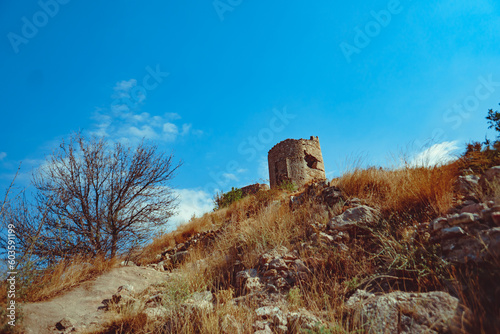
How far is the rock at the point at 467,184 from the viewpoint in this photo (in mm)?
3838

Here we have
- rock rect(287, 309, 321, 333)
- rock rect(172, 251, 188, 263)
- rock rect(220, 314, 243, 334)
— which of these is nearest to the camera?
rock rect(287, 309, 321, 333)

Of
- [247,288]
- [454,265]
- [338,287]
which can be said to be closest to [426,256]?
[454,265]

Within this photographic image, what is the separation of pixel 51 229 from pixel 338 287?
6691mm

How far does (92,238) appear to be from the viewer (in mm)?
6836

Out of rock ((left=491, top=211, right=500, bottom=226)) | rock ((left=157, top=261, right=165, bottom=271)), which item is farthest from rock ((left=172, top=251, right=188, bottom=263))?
rock ((left=491, top=211, right=500, bottom=226))

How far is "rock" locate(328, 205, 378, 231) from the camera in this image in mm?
4145

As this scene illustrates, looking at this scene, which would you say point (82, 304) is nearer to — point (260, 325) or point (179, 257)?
point (179, 257)

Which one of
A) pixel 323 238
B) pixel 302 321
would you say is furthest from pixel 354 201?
pixel 302 321

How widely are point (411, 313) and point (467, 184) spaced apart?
8.76 ft

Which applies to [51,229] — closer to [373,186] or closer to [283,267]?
[283,267]

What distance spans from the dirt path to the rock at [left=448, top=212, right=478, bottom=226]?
15.3 feet

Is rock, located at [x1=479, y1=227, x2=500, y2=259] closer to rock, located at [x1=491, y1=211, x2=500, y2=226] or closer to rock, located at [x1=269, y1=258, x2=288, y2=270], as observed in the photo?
rock, located at [x1=491, y1=211, x2=500, y2=226]

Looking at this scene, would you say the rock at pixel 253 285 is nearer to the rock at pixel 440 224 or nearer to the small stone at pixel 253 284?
the small stone at pixel 253 284

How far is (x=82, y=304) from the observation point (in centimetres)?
435
